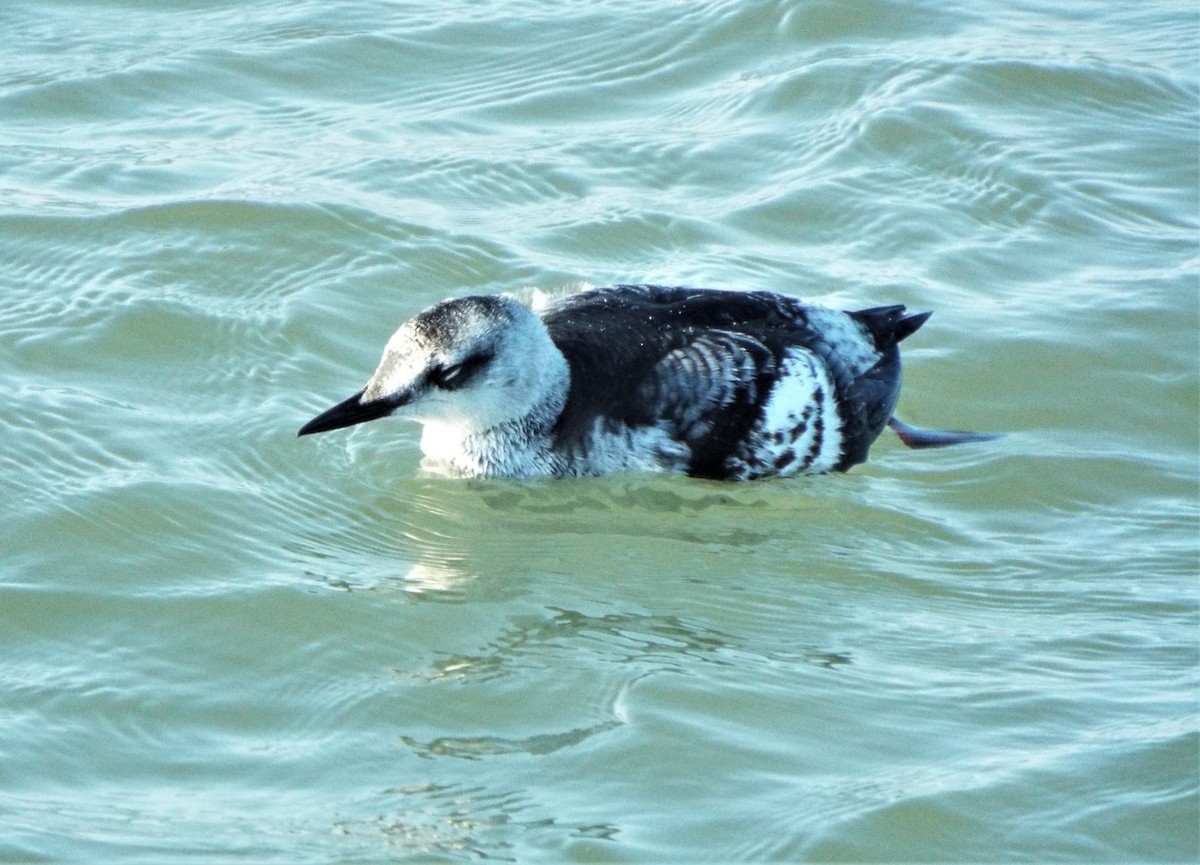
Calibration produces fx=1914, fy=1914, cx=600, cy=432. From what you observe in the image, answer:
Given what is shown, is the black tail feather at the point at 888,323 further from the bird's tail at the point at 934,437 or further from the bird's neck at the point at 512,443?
the bird's neck at the point at 512,443

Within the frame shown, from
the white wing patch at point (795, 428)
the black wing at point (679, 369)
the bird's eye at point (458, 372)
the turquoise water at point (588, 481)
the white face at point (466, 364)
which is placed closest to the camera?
the turquoise water at point (588, 481)

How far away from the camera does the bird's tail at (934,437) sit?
907cm

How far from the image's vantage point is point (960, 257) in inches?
417

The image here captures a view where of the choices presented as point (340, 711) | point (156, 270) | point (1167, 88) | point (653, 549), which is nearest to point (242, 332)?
point (156, 270)

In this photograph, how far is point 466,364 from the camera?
8.23 meters

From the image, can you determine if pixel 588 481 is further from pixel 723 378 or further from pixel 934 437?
pixel 934 437

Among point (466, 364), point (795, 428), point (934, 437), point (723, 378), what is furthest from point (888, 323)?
point (466, 364)

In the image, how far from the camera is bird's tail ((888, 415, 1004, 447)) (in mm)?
9070

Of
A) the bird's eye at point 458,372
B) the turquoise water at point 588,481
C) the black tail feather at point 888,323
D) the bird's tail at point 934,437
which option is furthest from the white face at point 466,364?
the bird's tail at point 934,437

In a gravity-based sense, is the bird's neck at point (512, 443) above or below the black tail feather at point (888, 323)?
below

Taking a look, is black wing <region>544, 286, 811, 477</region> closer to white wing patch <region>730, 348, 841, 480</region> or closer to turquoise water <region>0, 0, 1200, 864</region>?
white wing patch <region>730, 348, 841, 480</region>

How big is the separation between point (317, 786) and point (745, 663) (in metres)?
1.68

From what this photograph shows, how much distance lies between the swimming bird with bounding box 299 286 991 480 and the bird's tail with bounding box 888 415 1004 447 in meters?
0.42

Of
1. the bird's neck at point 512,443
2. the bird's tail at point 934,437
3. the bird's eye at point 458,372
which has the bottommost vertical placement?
the bird's tail at point 934,437
